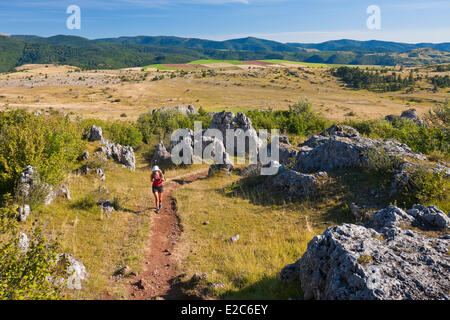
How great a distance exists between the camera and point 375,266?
213 inches

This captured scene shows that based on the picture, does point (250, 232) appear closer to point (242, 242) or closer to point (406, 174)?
point (242, 242)

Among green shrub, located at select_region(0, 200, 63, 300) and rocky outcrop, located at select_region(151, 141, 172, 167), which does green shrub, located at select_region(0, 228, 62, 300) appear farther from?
rocky outcrop, located at select_region(151, 141, 172, 167)

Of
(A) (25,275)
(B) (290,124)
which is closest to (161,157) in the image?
(B) (290,124)

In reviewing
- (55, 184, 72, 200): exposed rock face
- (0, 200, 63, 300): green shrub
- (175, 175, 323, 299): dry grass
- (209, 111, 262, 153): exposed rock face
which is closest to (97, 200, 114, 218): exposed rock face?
(55, 184, 72, 200): exposed rock face

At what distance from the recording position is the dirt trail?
812 centimetres

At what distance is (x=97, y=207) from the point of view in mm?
13773

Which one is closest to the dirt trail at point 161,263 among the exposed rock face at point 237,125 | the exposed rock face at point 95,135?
the exposed rock face at point 95,135

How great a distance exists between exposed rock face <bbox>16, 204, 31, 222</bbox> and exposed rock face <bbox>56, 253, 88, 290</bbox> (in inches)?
171

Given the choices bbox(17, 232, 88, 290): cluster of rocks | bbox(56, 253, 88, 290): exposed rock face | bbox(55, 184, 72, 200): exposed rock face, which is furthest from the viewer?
bbox(55, 184, 72, 200): exposed rock face

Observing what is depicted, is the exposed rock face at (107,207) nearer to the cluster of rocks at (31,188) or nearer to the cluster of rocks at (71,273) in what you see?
the cluster of rocks at (31,188)

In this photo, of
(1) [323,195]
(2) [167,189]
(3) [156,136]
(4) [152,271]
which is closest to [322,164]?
(1) [323,195]

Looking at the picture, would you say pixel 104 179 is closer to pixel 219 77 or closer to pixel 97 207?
pixel 97 207

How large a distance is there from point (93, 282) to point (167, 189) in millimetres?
11034

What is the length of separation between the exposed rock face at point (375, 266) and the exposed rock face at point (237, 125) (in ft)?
77.6
